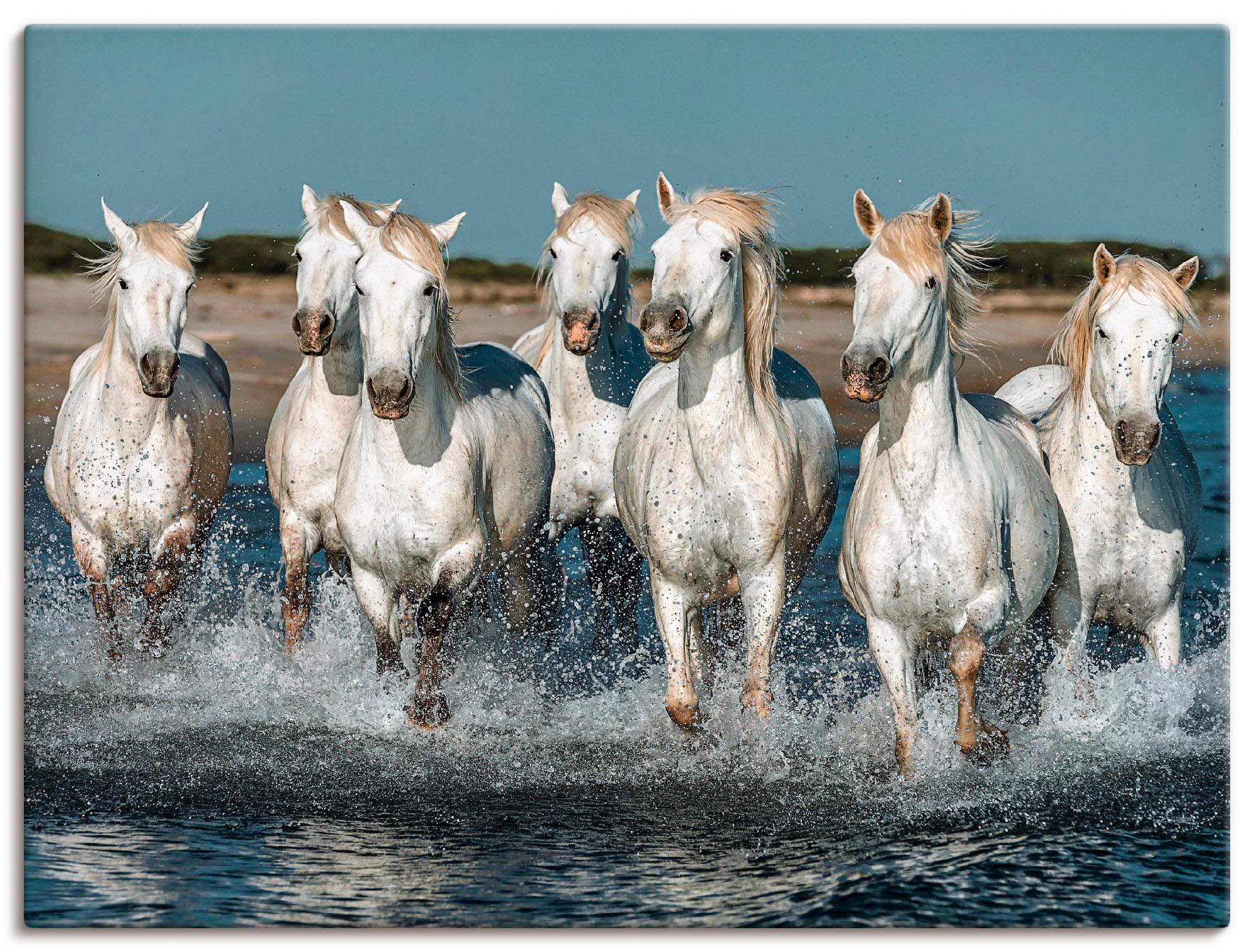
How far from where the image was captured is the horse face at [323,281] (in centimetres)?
507

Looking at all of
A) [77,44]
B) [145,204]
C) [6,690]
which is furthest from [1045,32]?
[145,204]

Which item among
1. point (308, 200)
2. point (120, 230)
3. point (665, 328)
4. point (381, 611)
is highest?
point (308, 200)

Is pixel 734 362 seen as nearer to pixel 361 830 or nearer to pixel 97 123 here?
pixel 361 830

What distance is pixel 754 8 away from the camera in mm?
4629

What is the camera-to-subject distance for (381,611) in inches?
198

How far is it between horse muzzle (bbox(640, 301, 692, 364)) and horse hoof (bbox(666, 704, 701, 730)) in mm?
1058

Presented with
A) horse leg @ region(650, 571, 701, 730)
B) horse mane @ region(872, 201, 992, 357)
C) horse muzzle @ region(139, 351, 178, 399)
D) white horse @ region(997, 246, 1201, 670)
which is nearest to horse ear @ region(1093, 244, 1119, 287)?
white horse @ region(997, 246, 1201, 670)

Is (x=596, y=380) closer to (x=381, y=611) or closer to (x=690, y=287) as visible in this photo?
(x=381, y=611)

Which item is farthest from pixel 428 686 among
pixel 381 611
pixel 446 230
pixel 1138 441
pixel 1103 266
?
pixel 1103 266

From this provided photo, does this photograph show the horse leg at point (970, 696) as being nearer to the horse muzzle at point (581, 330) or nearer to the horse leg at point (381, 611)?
the horse muzzle at point (581, 330)

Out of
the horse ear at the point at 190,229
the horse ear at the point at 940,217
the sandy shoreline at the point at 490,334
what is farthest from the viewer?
the sandy shoreline at the point at 490,334

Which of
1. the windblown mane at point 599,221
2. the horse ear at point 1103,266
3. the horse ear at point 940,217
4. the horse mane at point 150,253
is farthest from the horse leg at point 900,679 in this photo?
the horse mane at point 150,253

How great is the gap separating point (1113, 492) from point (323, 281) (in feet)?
8.27

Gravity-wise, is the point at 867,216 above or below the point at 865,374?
above
